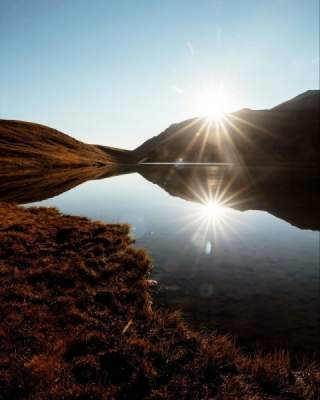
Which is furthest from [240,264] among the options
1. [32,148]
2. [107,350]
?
[32,148]

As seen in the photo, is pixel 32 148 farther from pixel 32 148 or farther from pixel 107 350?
pixel 107 350

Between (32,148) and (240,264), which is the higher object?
(32,148)

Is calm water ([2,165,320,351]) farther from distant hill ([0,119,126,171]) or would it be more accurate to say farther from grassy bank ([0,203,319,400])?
distant hill ([0,119,126,171])

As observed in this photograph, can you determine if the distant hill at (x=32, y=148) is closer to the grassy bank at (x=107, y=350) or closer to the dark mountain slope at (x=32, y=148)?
the dark mountain slope at (x=32, y=148)

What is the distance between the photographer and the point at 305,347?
370 inches

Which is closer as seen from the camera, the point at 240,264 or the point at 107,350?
the point at 107,350

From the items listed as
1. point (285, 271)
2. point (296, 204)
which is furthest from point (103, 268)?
point (296, 204)

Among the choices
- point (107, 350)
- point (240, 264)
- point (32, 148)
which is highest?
point (32, 148)

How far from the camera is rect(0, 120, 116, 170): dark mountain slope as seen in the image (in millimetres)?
110562

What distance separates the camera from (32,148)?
138875 mm

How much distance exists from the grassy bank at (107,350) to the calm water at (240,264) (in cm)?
196

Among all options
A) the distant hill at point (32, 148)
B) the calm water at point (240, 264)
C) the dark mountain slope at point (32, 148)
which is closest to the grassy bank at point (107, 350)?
the calm water at point (240, 264)

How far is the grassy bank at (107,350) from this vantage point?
616 centimetres

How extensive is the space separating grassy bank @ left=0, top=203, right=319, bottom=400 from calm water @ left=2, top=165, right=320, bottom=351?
196 centimetres
